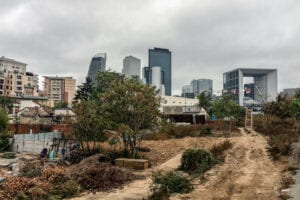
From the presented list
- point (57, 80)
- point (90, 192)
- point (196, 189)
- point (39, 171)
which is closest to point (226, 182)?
point (196, 189)

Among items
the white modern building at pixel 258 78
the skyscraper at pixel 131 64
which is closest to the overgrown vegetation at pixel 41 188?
the white modern building at pixel 258 78

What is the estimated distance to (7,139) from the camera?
72.8 ft

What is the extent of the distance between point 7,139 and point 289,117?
96.9ft

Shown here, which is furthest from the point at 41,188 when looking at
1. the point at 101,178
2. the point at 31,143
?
the point at 31,143

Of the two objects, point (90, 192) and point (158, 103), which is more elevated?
point (158, 103)

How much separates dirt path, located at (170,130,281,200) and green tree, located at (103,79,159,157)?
15.0ft

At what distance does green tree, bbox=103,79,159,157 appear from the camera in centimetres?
1691

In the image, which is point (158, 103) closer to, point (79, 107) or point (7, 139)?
point (79, 107)

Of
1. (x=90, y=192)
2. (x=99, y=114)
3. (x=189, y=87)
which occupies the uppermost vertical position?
(x=189, y=87)

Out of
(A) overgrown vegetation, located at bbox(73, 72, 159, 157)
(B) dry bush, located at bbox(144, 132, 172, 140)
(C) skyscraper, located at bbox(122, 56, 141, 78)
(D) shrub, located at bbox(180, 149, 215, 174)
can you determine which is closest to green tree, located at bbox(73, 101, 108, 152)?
(A) overgrown vegetation, located at bbox(73, 72, 159, 157)

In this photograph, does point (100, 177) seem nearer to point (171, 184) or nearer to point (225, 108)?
point (171, 184)

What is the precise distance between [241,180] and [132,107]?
23.9 feet

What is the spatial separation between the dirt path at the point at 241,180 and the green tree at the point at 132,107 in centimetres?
458

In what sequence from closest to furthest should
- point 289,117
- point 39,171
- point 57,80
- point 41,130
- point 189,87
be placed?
point 39,171 → point 41,130 → point 289,117 → point 57,80 → point 189,87
